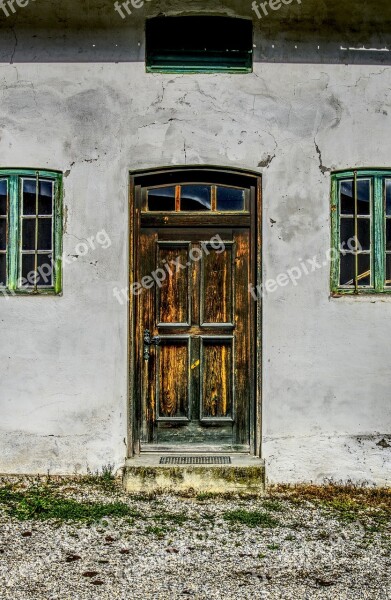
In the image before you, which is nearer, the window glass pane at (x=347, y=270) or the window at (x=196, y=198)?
the window glass pane at (x=347, y=270)

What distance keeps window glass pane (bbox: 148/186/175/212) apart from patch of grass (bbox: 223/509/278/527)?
9.59ft

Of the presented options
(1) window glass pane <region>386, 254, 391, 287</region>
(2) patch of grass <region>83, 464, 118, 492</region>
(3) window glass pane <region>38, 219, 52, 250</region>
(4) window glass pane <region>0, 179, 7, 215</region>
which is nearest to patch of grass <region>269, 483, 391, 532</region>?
(2) patch of grass <region>83, 464, 118, 492</region>

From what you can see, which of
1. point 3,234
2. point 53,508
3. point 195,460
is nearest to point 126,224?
point 3,234

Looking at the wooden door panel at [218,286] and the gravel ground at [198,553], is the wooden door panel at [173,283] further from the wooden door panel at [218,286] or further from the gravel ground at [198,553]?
the gravel ground at [198,553]

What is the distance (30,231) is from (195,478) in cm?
283

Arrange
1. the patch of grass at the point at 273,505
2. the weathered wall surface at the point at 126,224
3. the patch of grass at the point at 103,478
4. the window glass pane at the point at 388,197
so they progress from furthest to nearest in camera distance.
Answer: the window glass pane at the point at 388,197 → the weathered wall surface at the point at 126,224 → the patch of grass at the point at 103,478 → the patch of grass at the point at 273,505

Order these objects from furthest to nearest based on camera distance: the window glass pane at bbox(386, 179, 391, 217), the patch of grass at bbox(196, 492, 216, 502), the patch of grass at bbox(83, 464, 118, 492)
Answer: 1. the window glass pane at bbox(386, 179, 391, 217)
2. the patch of grass at bbox(83, 464, 118, 492)
3. the patch of grass at bbox(196, 492, 216, 502)

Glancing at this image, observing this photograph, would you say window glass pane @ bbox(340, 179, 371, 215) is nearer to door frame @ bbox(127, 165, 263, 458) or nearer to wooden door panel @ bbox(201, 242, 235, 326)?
door frame @ bbox(127, 165, 263, 458)

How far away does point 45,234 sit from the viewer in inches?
261

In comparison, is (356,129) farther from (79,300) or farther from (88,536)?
(88,536)

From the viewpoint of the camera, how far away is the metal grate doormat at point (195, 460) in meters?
6.16

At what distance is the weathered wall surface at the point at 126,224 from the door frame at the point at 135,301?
0.22 ft

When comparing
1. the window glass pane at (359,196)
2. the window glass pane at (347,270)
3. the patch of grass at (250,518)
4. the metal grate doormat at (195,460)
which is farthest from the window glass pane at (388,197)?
the patch of grass at (250,518)

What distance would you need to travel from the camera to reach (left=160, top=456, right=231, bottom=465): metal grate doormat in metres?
6.16
